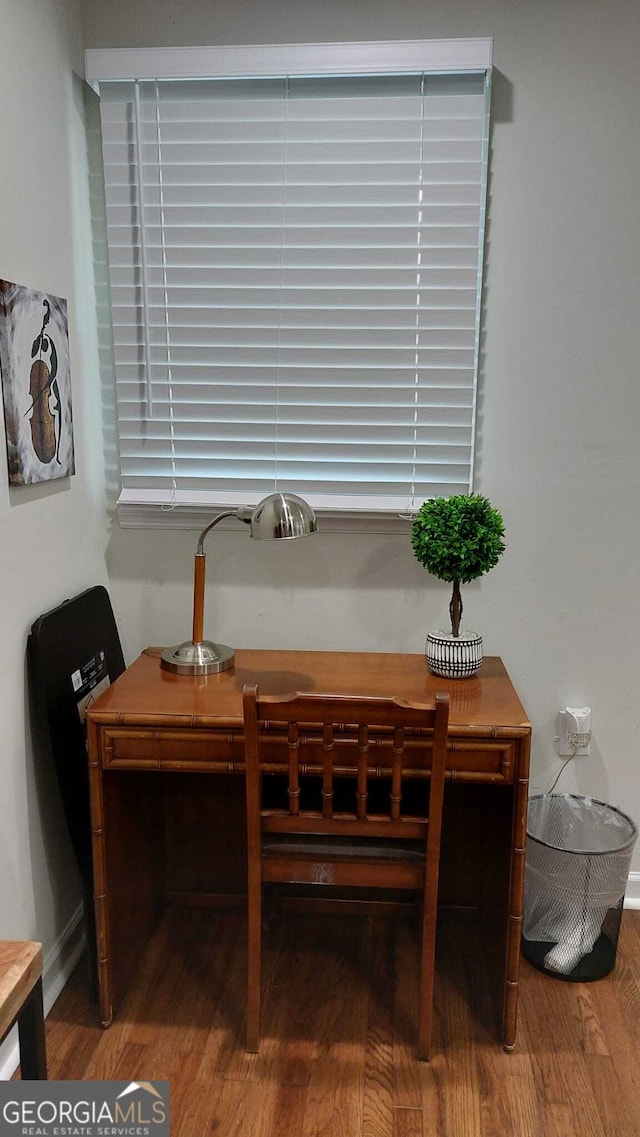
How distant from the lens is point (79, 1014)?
6.68 feet

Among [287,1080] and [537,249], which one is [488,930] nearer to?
[287,1080]

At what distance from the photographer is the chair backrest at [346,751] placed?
1.69 metres

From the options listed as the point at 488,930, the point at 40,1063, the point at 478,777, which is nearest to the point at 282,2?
the point at 478,777

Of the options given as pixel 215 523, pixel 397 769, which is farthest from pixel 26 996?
pixel 215 523

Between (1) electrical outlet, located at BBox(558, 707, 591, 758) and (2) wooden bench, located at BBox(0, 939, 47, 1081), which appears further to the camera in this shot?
(1) electrical outlet, located at BBox(558, 707, 591, 758)

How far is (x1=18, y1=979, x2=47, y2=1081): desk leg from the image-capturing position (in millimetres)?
1207

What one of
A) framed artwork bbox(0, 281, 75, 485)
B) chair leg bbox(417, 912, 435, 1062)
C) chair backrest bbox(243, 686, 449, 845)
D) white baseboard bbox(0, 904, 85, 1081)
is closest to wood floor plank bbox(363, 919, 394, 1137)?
chair leg bbox(417, 912, 435, 1062)

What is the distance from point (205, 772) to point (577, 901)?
1.01 m

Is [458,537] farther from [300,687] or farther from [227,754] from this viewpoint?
[227,754]

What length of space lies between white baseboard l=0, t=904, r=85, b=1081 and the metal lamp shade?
1.10 meters

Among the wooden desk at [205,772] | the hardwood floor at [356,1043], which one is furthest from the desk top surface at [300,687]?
the hardwood floor at [356,1043]

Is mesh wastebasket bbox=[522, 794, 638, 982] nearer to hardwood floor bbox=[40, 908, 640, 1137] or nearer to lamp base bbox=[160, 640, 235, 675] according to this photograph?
hardwood floor bbox=[40, 908, 640, 1137]

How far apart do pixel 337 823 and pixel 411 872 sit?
0.65ft

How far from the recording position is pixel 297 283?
7.46ft
